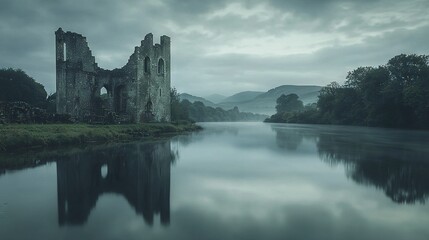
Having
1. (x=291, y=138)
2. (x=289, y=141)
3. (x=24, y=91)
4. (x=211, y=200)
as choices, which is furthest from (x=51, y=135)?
(x=24, y=91)

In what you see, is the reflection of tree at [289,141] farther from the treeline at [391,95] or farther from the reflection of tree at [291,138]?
the treeline at [391,95]

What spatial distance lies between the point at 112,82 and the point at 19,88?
25.7 metres

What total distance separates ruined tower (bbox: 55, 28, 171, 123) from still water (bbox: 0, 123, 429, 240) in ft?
76.9

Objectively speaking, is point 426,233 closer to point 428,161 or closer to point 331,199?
point 331,199

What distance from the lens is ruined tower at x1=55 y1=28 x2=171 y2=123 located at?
3622 centimetres

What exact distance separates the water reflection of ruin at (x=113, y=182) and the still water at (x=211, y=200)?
0.03 meters

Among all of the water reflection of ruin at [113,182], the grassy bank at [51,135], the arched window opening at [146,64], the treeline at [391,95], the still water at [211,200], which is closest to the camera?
the still water at [211,200]

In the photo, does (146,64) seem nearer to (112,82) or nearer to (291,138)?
(112,82)

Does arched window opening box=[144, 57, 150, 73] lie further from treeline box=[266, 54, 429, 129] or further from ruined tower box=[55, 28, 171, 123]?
treeline box=[266, 54, 429, 129]

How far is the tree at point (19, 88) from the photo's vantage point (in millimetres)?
52188

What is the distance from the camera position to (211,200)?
27.7 feet

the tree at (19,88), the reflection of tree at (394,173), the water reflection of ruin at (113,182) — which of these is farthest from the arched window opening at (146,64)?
the reflection of tree at (394,173)

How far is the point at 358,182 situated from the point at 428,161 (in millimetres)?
6677

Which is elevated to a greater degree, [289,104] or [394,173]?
[289,104]
